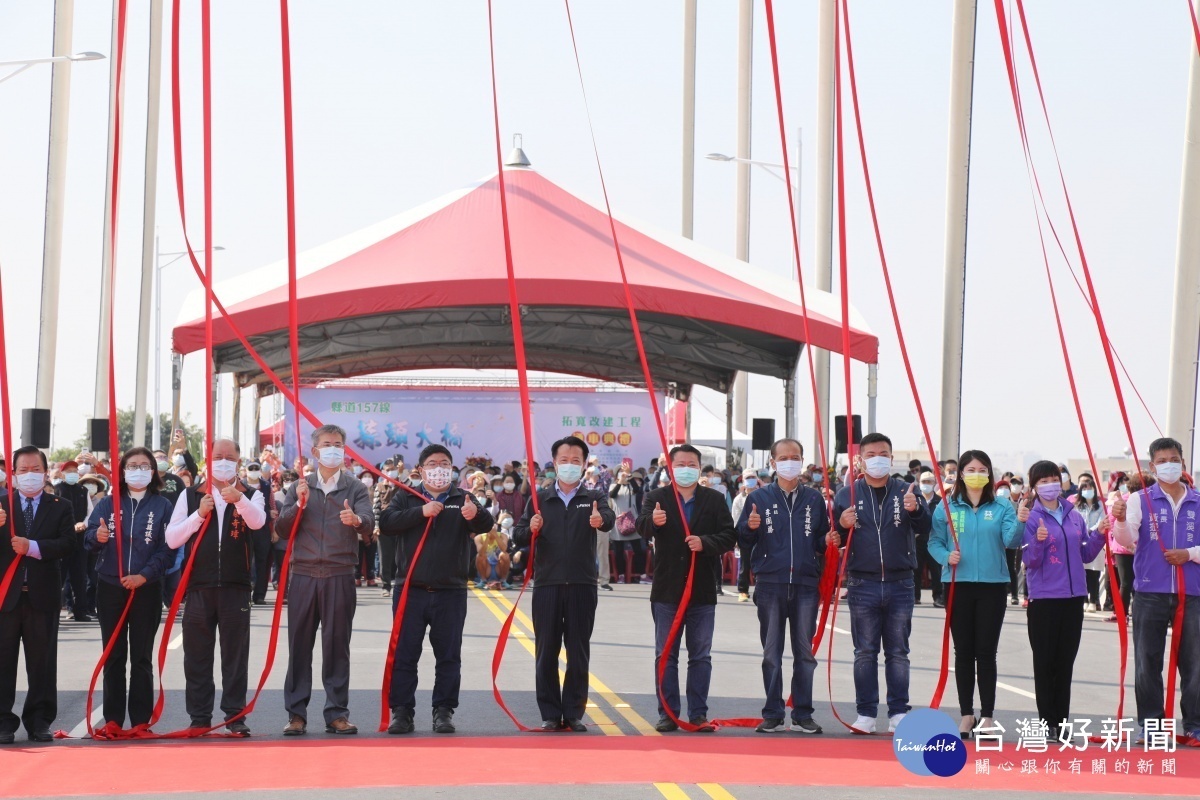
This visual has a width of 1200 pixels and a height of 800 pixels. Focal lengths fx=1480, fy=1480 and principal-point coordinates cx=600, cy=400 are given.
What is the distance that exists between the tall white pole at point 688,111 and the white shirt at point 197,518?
113 feet

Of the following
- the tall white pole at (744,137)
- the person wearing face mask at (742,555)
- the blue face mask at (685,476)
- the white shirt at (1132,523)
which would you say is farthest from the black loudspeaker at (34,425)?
the tall white pole at (744,137)

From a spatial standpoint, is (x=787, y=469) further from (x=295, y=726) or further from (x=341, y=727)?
(x=295, y=726)

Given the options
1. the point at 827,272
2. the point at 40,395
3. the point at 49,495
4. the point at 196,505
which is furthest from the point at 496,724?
the point at 827,272

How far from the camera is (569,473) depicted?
9.60 m

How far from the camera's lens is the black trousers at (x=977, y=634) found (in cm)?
921

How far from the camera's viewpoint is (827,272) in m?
31.3

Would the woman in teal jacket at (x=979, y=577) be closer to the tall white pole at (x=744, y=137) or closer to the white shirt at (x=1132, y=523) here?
the white shirt at (x=1132, y=523)

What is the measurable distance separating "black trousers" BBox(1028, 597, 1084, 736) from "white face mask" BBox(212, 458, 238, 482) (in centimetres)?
513

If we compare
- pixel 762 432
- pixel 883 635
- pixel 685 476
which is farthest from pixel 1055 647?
pixel 762 432

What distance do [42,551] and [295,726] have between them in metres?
1.88

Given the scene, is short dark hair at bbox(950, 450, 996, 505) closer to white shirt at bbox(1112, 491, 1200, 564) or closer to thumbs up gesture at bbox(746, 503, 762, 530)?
white shirt at bbox(1112, 491, 1200, 564)

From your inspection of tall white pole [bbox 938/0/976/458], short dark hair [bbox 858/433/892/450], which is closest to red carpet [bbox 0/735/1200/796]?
short dark hair [bbox 858/433/892/450]

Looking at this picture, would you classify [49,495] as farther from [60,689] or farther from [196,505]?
[60,689]

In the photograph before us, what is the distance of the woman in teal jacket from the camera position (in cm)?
922
